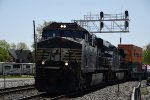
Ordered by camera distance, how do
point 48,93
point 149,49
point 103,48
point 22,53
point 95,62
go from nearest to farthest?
point 48,93, point 95,62, point 103,48, point 22,53, point 149,49

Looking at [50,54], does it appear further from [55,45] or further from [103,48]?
[103,48]

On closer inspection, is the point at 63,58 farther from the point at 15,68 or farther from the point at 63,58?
the point at 15,68

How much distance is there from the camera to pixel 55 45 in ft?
73.4

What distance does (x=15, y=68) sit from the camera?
72.1 m

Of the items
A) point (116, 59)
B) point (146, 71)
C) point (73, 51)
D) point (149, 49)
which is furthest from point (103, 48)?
point (149, 49)

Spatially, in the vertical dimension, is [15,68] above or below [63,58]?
below

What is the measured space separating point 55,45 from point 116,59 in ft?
60.1

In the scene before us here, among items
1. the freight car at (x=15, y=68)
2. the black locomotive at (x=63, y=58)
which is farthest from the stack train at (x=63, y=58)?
the freight car at (x=15, y=68)

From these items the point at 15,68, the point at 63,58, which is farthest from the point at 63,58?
the point at 15,68

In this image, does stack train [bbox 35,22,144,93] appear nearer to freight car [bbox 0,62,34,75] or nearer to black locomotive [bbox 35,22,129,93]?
Result: black locomotive [bbox 35,22,129,93]

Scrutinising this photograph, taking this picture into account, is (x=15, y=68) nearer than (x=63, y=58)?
No

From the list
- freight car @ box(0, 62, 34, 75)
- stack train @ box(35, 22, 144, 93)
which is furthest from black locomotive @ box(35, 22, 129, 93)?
freight car @ box(0, 62, 34, 75)

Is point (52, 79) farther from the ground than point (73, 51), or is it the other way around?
point (73, 51)

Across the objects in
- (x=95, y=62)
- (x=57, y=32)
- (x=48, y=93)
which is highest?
(x=57, y=32)
